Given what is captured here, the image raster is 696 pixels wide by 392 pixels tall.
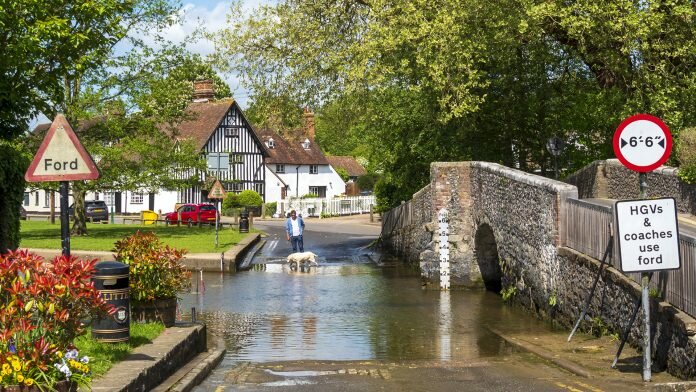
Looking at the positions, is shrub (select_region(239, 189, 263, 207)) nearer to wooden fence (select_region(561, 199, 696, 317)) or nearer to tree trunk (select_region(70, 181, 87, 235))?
tree trunk (select_region(70, 181, 87, 235))

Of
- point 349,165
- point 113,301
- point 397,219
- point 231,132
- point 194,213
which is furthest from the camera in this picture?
point 349,165

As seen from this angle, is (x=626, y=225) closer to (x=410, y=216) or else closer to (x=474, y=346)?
(x=474, y=346)

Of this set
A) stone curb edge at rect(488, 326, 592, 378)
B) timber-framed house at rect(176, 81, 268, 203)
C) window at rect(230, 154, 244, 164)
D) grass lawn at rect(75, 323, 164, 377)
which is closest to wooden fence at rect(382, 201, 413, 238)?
stone curb edge at rect(488, 326, 592, 378)

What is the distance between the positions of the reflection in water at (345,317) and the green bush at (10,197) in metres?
3.58

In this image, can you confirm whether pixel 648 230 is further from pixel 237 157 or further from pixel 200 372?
pixel 237 157

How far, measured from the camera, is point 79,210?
4053cm

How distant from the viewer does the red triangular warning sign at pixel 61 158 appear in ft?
32.4

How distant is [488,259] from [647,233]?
13084 mm

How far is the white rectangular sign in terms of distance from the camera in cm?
1049

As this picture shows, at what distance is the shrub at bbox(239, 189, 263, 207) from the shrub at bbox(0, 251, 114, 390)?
63251 millimetres

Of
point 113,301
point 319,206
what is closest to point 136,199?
point 319,206

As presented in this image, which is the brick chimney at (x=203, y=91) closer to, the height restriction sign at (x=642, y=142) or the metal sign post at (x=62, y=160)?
the metal sign post at (x=62, y=160)

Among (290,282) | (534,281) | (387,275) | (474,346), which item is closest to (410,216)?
(387,275)

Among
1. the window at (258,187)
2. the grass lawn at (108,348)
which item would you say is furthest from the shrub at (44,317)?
the window at (258,187)
